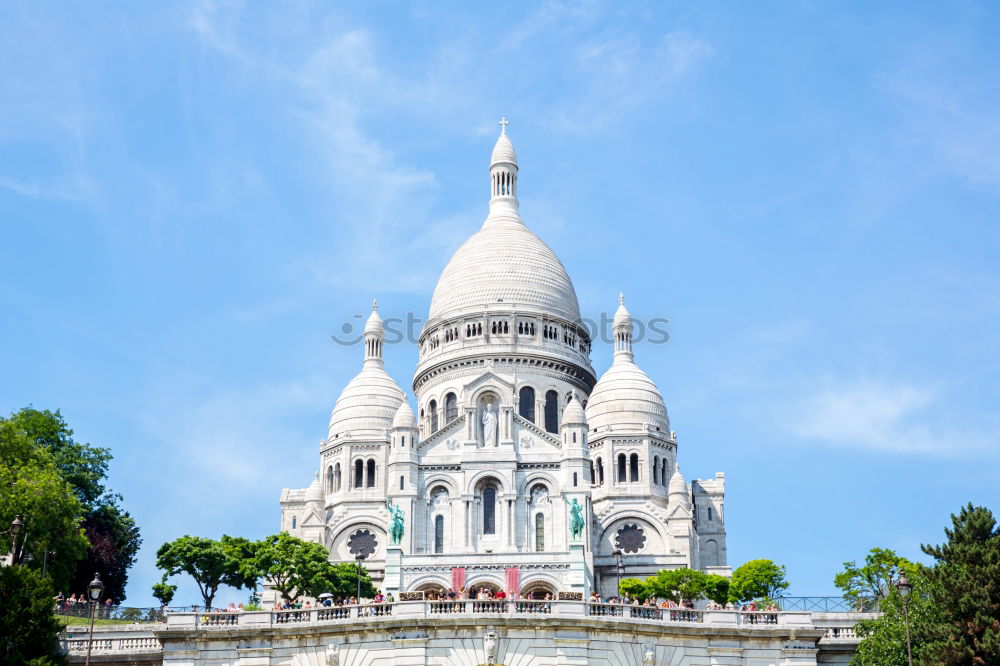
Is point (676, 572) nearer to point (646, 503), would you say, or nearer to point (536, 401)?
point (646, 503)

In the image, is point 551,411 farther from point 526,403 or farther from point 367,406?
point 367,406

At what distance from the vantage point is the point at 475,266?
401 ft

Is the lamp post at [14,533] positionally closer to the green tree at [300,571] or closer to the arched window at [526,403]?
the green tree at [300,571]

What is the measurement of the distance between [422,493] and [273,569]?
83.4ft

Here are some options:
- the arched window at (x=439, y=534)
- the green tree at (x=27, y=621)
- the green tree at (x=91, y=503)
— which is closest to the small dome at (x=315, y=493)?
the arched window at (x=439, y=534)

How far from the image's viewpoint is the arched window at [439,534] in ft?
330

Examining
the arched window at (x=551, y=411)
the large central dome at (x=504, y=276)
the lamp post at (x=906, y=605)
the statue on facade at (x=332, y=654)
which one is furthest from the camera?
the large central dome at (x=504, y=276)

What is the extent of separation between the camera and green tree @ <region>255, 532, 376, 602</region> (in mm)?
77875

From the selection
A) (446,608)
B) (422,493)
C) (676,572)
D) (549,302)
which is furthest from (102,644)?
(549,302)

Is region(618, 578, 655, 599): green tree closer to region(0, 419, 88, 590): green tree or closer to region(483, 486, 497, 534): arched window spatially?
region(483, 486, 497, 534): arched window

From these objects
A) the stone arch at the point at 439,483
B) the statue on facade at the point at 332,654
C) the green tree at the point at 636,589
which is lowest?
the statue on facade at the point at 332,654

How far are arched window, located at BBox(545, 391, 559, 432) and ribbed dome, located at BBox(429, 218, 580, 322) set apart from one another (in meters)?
7.15

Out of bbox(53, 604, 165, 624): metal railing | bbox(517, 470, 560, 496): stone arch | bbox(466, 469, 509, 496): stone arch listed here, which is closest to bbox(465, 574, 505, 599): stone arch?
bbox(466, 469, 509, 496): stone arch

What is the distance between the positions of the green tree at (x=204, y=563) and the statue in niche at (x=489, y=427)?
30484mm
